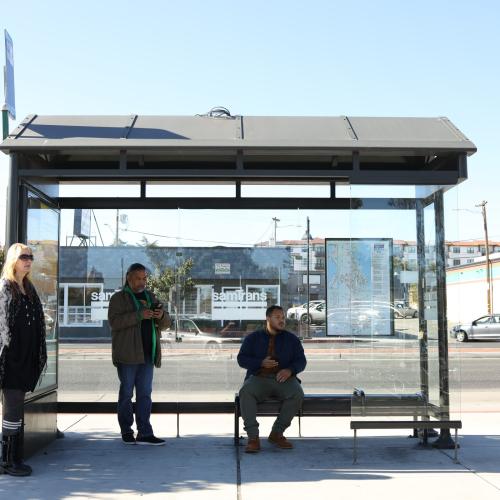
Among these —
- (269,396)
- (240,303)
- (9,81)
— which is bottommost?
(269,396)

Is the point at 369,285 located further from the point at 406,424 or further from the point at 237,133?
the point at 237,133

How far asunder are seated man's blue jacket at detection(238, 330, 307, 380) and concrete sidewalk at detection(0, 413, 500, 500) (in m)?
0.78

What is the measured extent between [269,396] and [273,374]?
0.71ft

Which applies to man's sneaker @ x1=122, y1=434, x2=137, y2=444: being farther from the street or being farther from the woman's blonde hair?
the woman's blonde hair

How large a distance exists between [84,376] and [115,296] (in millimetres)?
1272

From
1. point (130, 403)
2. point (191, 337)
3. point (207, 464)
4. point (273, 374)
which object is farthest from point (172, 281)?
point (207, 464)

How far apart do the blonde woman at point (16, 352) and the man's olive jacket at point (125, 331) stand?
115 centimetres

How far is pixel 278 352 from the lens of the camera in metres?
6.85

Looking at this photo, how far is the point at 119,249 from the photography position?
784 cm

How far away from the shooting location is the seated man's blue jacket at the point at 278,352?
679 centimetres

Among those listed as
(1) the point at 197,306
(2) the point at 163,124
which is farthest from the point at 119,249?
(2) the point at 163,124

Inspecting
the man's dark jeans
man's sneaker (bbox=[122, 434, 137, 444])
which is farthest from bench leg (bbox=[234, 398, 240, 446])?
man's sneaker (bbox=[122, 434, 137, 444])

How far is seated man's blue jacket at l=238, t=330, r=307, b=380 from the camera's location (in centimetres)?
679

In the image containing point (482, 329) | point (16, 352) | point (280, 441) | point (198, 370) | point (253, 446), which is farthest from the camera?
point (482, 329)
